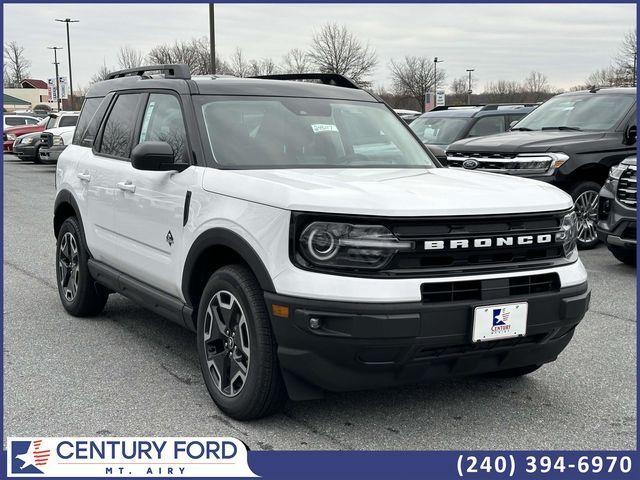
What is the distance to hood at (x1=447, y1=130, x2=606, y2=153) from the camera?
920 centimetres

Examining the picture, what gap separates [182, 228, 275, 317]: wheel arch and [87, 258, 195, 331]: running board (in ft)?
0.38

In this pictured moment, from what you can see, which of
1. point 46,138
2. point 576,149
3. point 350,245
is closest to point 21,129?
point 46,138

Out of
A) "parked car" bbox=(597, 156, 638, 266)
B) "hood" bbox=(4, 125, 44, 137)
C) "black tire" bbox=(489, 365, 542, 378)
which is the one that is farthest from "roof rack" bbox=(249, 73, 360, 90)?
"hood" bbox=(4, 125, 44, 137)

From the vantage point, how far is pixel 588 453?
362cm

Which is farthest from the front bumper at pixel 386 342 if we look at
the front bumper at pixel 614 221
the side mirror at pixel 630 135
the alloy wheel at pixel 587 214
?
the side mirror at pixel 630 135

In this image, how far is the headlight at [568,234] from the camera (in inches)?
154

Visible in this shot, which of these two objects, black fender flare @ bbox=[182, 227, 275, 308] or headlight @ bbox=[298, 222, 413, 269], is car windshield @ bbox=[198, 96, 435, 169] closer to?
black fender flare @ bbox=[182, 227, 275, 308]

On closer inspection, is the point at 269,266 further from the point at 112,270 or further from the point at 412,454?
the point at 112,270

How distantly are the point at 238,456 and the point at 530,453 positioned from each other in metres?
1.37

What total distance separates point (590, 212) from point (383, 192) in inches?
258

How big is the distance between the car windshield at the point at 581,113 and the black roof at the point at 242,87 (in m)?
5.51

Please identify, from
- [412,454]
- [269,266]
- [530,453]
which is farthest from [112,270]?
[530,453]

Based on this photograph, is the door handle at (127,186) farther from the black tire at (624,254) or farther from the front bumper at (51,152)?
the front bumper at (51,152)

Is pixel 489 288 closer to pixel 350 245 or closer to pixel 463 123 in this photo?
pixel 350 245
